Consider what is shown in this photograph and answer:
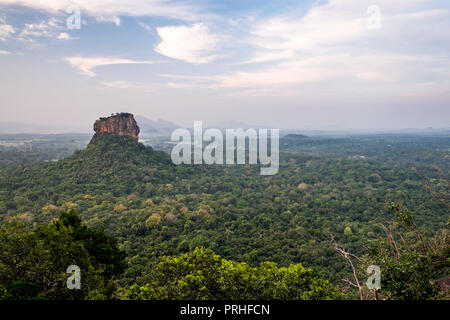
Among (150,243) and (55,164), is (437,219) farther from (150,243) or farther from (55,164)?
(55,164)

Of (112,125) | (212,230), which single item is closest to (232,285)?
(212,230)

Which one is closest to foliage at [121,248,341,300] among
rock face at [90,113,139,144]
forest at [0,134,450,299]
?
forest at [0,134,450,299]

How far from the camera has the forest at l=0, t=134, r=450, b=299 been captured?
24.4ft

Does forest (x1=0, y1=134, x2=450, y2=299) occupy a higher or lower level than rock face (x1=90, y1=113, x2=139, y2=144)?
lower

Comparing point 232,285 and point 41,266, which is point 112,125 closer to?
point 41,266

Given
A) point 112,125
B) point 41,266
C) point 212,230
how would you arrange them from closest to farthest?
point 41,266, point 212,230, point 112,125

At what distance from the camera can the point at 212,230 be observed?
955 inches

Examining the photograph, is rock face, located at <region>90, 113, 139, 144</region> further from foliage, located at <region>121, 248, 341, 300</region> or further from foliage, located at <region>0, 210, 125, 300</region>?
foliage, located at <region>121, 248, 341, 300</region>

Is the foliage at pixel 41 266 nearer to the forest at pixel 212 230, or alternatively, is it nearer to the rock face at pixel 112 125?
the forest at pixel 212 230

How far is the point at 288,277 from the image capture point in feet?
26.0

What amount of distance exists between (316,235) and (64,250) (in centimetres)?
2354

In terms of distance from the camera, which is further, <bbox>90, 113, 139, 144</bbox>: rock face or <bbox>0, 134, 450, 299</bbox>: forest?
<bbox>90, 113, 139, 144</bbox>: rock face

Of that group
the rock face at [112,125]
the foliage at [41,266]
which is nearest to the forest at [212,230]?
the foliage at [41,266]
